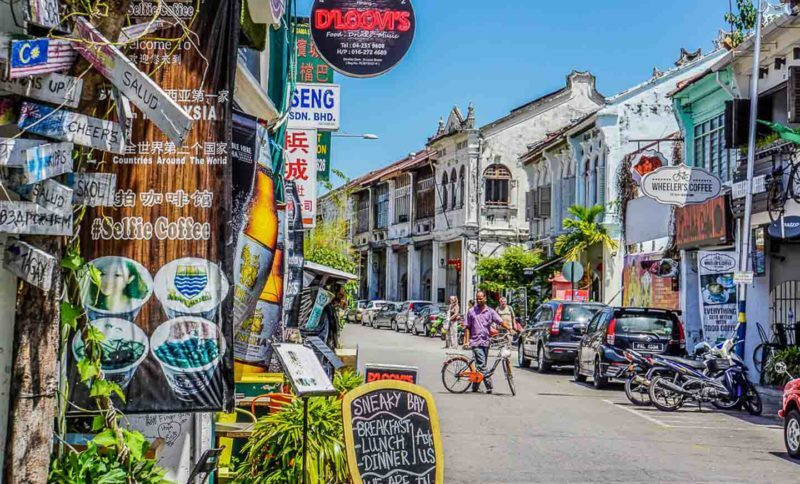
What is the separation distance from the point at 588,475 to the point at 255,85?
5480 millimetres

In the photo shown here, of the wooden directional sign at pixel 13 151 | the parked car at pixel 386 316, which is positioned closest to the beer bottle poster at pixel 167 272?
the wooden directional sign at pixel 13 151

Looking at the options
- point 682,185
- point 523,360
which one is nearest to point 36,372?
point 682,185

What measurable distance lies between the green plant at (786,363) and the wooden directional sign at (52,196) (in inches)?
689

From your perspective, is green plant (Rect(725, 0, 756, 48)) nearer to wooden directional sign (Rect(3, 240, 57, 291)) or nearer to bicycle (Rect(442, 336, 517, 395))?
bicycle (Rect(442, 336, 517, 395))

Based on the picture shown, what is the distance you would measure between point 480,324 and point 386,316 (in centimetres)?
3625

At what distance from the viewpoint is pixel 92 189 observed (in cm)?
640

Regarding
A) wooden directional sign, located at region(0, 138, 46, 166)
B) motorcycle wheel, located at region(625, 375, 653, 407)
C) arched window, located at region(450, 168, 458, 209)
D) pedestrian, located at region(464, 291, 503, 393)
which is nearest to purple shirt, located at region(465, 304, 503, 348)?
pedestrian, located at region(464, 291, 503, 393)

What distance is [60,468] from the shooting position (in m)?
6.24

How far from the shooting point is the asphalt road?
11688 mm

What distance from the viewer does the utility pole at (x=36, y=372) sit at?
5738mm

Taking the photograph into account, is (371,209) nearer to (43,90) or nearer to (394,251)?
(394,251)

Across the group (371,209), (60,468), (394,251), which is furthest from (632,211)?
(371,209)

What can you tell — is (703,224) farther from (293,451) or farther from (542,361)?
(293,451)

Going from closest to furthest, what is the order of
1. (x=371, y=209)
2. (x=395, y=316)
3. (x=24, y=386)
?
1. (x=24, y=386)
2. (x=395, y=316)
3. (x=371, y=209)
